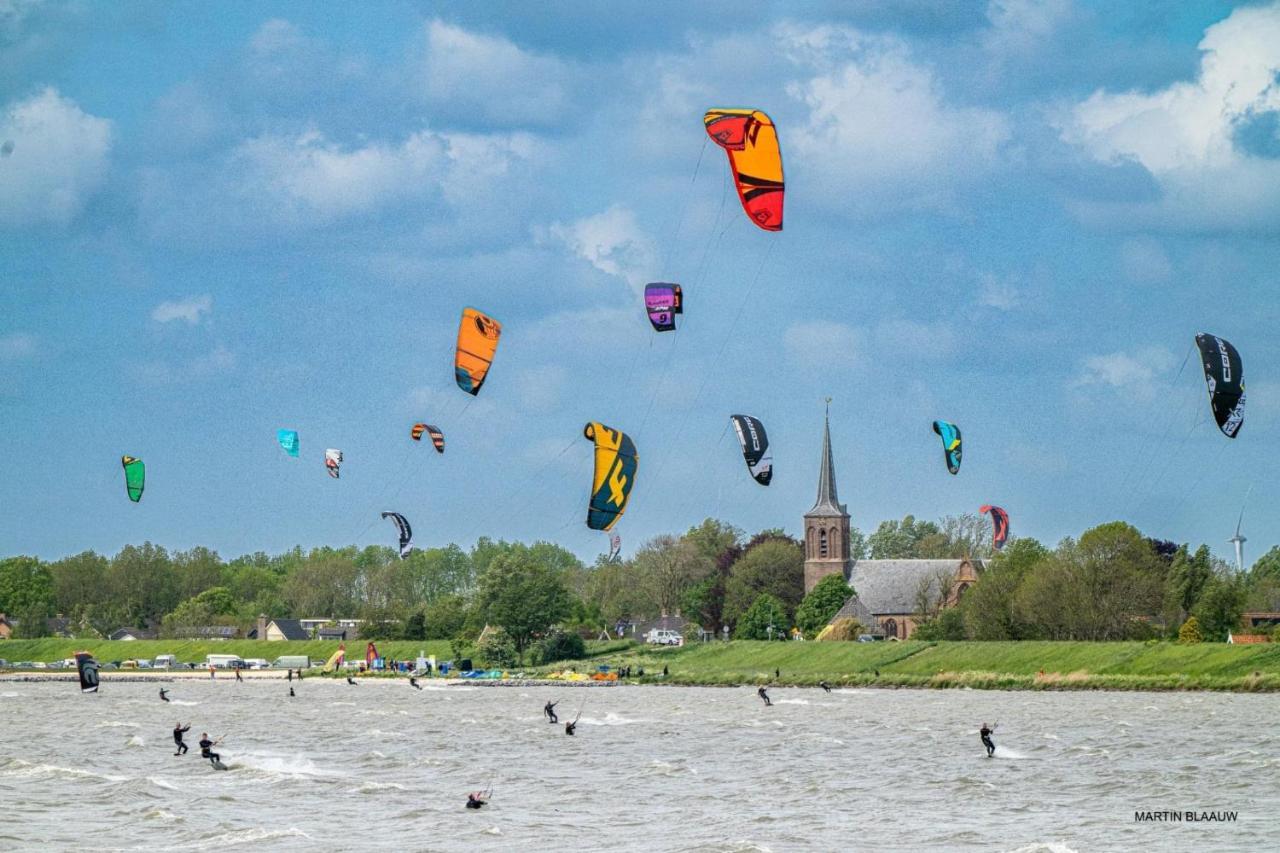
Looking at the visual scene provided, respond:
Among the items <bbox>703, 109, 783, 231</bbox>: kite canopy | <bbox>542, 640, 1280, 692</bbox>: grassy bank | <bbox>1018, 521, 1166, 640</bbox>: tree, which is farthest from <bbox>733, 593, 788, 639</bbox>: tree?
<bbox>703, 109, 783, 231</bbox>: kite canopy

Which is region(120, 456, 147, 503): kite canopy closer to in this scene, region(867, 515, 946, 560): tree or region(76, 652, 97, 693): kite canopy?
region(76, 652, 97, 693): kite canopy

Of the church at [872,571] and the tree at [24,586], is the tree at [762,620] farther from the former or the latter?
the tree at [24,586]

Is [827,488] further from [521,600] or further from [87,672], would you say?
[87,672]

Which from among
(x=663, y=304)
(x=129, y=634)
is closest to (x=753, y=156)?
(x=663, y=304)

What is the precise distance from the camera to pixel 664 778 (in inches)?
1212

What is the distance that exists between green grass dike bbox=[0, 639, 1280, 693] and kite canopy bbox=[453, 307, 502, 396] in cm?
2696

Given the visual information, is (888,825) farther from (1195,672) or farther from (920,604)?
(920,604)

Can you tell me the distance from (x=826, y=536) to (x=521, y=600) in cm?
2824

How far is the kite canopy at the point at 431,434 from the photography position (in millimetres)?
59366

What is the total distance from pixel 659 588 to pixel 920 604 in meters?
32.3

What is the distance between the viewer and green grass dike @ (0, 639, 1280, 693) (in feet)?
186

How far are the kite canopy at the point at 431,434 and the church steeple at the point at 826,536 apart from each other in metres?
48.1

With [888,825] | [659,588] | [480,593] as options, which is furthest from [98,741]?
[659,588]

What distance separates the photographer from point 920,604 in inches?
3671
